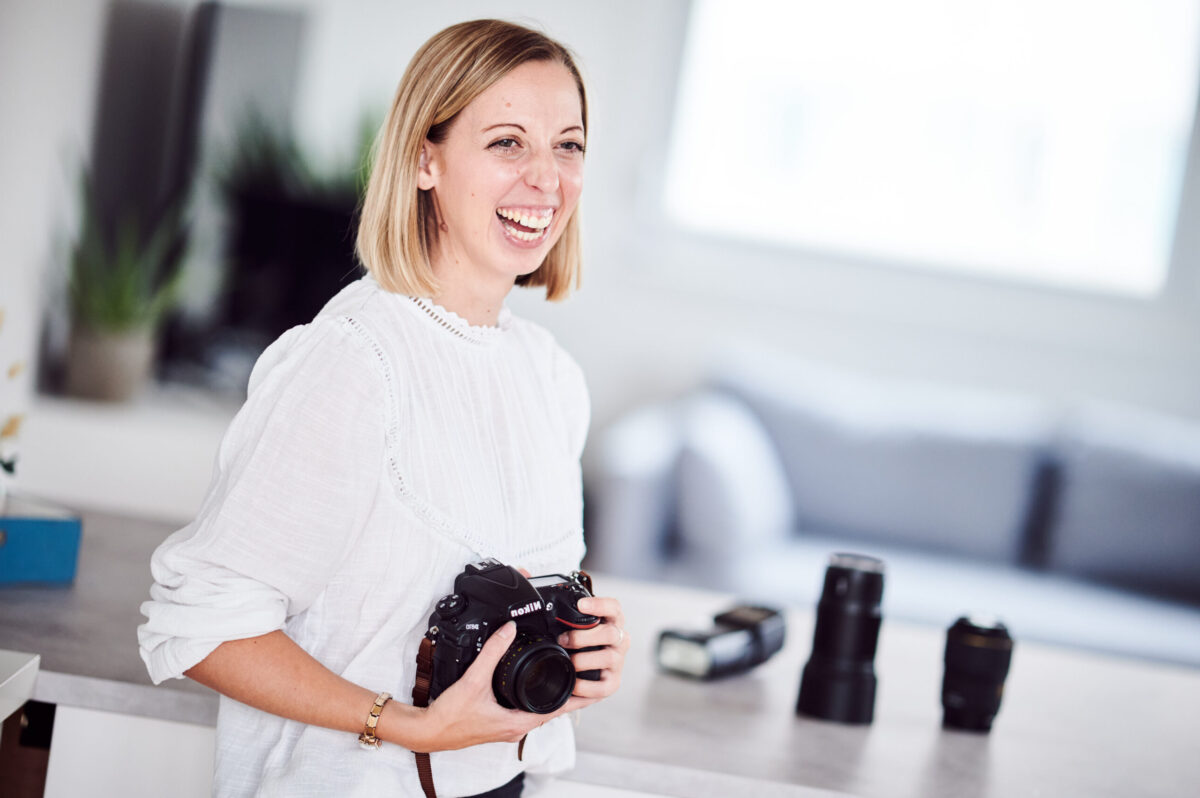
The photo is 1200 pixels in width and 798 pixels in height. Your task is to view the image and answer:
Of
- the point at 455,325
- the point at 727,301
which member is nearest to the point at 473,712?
the point at 455,325

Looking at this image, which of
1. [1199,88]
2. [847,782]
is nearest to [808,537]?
[1199,88]

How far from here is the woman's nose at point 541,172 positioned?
102 centimetres

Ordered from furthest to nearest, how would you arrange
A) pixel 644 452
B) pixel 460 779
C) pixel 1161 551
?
pixel 1161 551
pixel 644 452
pixel 460 779

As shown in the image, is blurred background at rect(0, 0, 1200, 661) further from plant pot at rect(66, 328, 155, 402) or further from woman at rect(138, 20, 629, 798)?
woman at rect(138, 20, 629, 798)

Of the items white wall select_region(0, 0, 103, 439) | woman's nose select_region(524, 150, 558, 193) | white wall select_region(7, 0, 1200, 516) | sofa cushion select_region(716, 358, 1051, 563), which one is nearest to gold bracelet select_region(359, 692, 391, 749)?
woman's nose select_region(524, 150, 558, 193)

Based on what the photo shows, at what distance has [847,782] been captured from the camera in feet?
3.64

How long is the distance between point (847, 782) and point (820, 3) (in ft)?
10.3

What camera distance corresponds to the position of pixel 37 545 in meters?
1.27

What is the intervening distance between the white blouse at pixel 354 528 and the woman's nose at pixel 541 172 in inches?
5.7

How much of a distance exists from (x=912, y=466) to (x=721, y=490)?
781 mm

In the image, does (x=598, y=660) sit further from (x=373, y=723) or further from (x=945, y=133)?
(x=945, y=133)

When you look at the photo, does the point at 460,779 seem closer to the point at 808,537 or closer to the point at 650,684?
the point at 650,684

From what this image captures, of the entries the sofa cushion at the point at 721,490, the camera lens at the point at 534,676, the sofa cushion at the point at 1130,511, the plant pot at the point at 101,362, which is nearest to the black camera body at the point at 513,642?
the camera lens at the point at 534,676

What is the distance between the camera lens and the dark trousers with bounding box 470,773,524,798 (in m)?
1.00
